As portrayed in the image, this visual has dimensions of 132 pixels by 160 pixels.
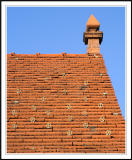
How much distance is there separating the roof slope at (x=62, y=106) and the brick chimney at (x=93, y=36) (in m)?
0.69

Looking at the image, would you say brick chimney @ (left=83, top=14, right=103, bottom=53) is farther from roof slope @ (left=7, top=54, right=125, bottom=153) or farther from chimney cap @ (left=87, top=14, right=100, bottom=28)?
roof slope @ (left=7, top=54, right=125, bottom=153)

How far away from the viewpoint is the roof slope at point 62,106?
30.7ft

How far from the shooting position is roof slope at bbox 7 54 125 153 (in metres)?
9.37

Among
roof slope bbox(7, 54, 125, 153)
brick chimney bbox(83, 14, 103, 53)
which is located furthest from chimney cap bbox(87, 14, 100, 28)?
roof slope bbox(7, 54, 125, 153)

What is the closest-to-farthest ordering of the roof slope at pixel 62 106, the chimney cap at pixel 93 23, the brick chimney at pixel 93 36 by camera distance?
the roof slope at pixel 62 106
the brick chimney at pixel 93 36
the chimney cap at pixel 93 23

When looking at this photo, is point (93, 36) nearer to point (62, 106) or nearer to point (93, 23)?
point (93, 23)

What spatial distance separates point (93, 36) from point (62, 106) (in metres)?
5.16

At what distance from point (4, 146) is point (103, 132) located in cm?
322

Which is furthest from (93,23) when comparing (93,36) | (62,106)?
(62,106)

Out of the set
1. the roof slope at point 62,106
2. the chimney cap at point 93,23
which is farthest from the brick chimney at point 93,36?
the roof slope at point 62,106

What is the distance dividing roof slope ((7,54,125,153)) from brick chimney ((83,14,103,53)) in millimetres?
694

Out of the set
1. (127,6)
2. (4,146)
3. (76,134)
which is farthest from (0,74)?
(127,6)

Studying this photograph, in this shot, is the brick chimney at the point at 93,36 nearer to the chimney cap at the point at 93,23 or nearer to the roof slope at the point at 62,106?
the chimney cap at the point at 93,23

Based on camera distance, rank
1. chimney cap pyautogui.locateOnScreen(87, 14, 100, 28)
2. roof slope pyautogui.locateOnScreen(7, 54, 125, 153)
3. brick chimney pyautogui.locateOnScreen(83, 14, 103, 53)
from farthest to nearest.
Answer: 1. chimney cap pyautogui.locateOnScreen(87, 14, 100, 28)
2. brick chimney pyautogui.locateOnScreen(83, 14, 103, 53)
3. roof slope pyautogui.locateOnScreen(7, 54, 125, 153)
